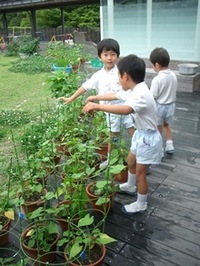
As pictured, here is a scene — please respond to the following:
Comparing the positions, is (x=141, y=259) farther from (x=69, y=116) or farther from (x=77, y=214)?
(x=69, y=116)

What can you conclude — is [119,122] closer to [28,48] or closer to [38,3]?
[28,48]

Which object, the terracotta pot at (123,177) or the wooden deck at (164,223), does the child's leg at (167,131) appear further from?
the terracotta pot at (123,177)

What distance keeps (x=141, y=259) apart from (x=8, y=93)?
19.9 ft

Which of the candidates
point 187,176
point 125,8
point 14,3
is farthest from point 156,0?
point 14,3

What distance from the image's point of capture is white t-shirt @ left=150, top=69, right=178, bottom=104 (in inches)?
106

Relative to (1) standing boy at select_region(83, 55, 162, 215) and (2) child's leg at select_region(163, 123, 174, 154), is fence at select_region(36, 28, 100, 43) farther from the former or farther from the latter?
(1) standing boy at select_region(83, 55, 162, 215)

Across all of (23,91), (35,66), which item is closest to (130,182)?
(23,91)

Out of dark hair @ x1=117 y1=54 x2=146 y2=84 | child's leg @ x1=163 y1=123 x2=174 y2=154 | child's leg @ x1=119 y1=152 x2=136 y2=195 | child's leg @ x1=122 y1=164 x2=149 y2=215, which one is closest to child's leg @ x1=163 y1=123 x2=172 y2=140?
child's leg @ x1=163 y1=123 x2=174 y2=154

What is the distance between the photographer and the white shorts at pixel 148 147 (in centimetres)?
195

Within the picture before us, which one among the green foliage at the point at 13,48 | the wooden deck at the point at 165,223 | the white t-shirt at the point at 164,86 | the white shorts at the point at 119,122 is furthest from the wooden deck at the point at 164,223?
the green foliage at the point at 13,48

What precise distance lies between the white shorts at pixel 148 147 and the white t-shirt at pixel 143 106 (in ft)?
0.16

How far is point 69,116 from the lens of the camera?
3.10 m

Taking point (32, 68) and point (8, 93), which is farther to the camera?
point (32, 68)

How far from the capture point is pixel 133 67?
183cm
